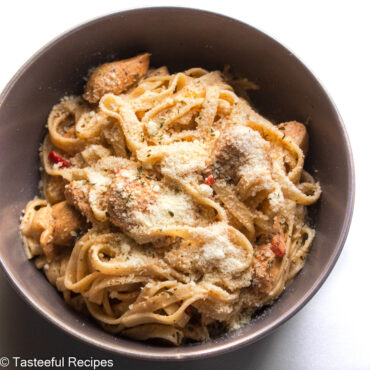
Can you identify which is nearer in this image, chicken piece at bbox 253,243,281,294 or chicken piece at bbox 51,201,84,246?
chicken piece at bbox 253,243,281,294

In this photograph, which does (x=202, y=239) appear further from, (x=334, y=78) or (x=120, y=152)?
(x=334, y=78)

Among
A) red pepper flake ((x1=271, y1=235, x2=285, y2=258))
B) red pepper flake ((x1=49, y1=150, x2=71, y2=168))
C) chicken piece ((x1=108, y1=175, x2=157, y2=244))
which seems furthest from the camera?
red pepper flake ((x1=49, y1=150, x2=71, y2=168))

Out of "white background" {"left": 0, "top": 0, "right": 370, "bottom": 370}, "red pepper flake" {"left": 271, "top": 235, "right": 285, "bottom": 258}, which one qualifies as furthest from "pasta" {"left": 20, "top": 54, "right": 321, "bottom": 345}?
"white background" {"left": 0, "top": 0, "right": 370, "bottom": 370}

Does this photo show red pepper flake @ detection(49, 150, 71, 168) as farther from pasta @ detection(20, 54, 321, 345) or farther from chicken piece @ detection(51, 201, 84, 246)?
chicken piece @ detection(51, 201, 84, 246)

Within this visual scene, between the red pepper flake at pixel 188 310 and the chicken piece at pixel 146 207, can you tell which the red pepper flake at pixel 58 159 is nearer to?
the chicken piece at pixel 146 207

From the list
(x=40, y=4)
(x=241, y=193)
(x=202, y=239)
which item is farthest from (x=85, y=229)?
(x=40, y=4)

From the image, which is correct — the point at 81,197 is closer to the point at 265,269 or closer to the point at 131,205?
the point at 131,205

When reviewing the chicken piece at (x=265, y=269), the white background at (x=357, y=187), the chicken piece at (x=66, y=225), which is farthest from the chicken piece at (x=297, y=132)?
the chicken piece at (x=66, y=225)
